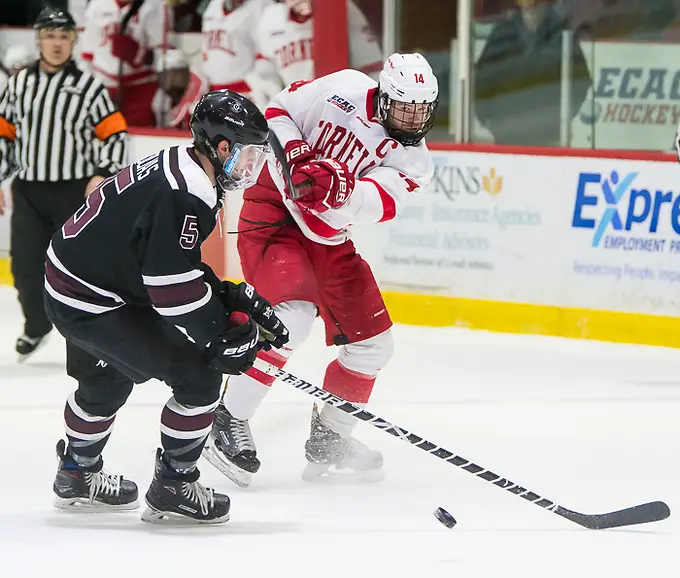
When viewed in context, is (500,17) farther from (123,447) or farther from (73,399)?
(73,399)

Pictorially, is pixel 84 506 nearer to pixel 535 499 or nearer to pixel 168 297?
pixel 168 297

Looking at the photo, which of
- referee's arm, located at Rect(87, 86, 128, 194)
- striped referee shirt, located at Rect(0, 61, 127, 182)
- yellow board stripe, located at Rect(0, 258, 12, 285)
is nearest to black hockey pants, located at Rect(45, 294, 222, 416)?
referee's arm, located at Rect(87, 86, 128, 194)

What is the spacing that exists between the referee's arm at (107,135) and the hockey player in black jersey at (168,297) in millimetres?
1959

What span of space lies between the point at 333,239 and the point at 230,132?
0.75 meters

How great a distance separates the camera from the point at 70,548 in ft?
9.59

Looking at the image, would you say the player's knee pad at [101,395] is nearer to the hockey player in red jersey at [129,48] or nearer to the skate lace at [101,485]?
the skate lace at [101,485]

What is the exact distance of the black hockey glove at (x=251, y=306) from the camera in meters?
3.07

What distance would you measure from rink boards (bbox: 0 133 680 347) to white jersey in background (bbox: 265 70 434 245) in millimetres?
2122

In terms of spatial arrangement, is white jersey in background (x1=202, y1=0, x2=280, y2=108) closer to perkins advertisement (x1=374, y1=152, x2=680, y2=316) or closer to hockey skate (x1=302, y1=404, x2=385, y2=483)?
perkins advertisement (x1=374, y1=152, x2=680, y2=316)

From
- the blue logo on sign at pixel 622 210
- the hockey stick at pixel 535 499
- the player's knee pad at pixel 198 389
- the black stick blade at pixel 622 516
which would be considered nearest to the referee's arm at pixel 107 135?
the blue logo on sign at pixel 622 210

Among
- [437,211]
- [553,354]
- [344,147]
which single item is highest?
[344,147]

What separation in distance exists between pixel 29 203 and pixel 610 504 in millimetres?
2670

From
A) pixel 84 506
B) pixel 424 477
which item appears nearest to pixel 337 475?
pixel 424 477

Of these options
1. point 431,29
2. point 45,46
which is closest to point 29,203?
point 45,46
